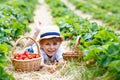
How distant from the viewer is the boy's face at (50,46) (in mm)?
6207

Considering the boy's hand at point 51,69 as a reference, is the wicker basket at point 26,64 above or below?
above

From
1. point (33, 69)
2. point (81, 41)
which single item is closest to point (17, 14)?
point (81, 41)

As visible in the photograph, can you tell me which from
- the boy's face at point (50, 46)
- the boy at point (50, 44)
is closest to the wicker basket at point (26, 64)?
the boy at point (50, 44)

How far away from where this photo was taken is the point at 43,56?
6.42m

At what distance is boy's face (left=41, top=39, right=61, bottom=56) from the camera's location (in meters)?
6.21

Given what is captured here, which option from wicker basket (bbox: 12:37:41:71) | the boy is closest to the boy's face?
the boy

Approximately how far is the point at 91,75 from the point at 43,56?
4.89 ft

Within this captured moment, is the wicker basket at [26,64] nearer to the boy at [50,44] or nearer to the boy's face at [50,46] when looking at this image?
the boy at [50,44]

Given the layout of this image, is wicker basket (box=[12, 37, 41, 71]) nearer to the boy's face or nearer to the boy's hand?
the boy's hand

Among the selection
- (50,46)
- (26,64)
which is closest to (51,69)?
(26,64)

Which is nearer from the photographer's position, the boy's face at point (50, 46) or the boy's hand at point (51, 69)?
the boy's hand at point (51, 69)

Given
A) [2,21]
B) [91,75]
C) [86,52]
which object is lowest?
[91,75]

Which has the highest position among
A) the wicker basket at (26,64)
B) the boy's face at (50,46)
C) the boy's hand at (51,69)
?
the boy's face at (50,46)

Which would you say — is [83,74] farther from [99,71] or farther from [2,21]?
[2,21]
